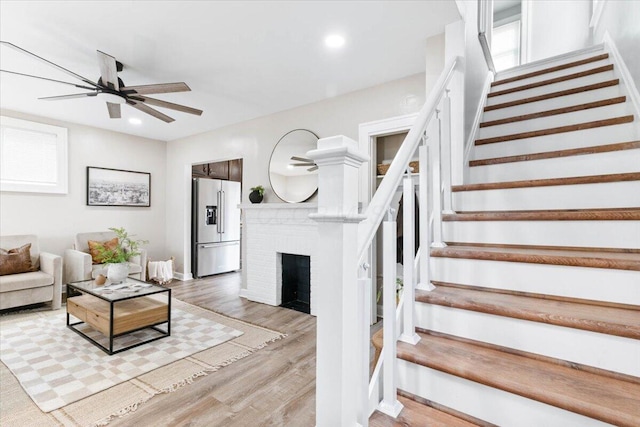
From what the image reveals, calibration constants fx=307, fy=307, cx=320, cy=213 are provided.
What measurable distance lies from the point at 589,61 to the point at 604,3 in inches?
25.7

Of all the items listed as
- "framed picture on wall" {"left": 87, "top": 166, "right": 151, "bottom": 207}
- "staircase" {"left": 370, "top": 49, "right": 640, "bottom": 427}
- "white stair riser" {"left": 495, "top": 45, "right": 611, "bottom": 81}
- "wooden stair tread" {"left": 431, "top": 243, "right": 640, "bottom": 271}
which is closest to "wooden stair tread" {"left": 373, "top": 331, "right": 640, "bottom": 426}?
"staircase" {"left": 370, "top": 49, "right": 640, "bottom": 427}

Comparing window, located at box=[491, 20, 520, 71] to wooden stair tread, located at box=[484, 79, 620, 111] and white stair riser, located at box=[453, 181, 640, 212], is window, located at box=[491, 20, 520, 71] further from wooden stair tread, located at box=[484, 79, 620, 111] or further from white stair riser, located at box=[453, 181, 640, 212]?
white stair riser, located at box=[453, 181, 640, 212]

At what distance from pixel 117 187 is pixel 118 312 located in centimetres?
334

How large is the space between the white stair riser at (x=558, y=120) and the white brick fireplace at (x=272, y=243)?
1.94 m

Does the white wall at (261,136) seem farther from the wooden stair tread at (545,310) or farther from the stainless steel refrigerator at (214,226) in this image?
the wooden stair tread at (545,310)

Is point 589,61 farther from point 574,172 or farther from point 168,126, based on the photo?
point 168,126

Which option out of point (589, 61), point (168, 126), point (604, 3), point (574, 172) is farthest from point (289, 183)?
point (604, 3)

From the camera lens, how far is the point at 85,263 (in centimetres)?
409

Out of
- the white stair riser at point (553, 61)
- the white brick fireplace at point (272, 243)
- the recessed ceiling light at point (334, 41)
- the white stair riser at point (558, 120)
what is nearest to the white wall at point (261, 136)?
the white brick fireplace at point (272, 243)

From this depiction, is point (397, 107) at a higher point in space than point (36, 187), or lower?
higher

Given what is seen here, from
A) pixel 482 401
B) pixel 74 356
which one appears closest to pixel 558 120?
pixel 482 401

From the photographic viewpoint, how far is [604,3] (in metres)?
2.82

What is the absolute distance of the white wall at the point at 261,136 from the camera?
3244mm

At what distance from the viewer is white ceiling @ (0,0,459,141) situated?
213cm
